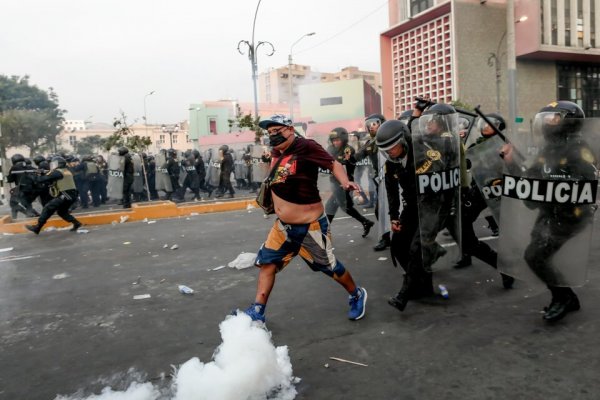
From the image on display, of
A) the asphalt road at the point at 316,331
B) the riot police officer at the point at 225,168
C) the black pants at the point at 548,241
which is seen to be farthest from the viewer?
the riot police officer at the point at 225,168

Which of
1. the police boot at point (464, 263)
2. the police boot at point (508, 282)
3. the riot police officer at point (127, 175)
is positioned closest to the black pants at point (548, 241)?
the police boot at point (508, 282)

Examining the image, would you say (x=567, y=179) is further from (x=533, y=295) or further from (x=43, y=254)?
(x=43, y=254)

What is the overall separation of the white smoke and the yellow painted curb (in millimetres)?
8261

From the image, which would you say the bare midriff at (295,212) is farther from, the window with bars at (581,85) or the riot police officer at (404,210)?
the window with bars at (581,85)

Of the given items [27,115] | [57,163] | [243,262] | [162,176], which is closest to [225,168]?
[162,176]

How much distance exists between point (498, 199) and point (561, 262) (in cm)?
127

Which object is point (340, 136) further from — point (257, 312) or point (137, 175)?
point (137, 175)

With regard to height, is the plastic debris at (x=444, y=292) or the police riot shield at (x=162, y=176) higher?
the police riot shield at (x=162, y=176)

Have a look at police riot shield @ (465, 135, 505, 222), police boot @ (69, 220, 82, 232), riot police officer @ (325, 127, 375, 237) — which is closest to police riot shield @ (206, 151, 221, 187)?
police boot @ (69, 220, 82, 232)

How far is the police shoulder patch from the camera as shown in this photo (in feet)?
10.8

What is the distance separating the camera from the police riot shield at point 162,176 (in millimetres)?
15203

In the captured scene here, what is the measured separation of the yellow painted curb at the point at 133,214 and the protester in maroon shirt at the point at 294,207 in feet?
25.9

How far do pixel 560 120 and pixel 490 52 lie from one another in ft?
92.9

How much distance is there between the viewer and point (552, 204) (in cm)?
341
